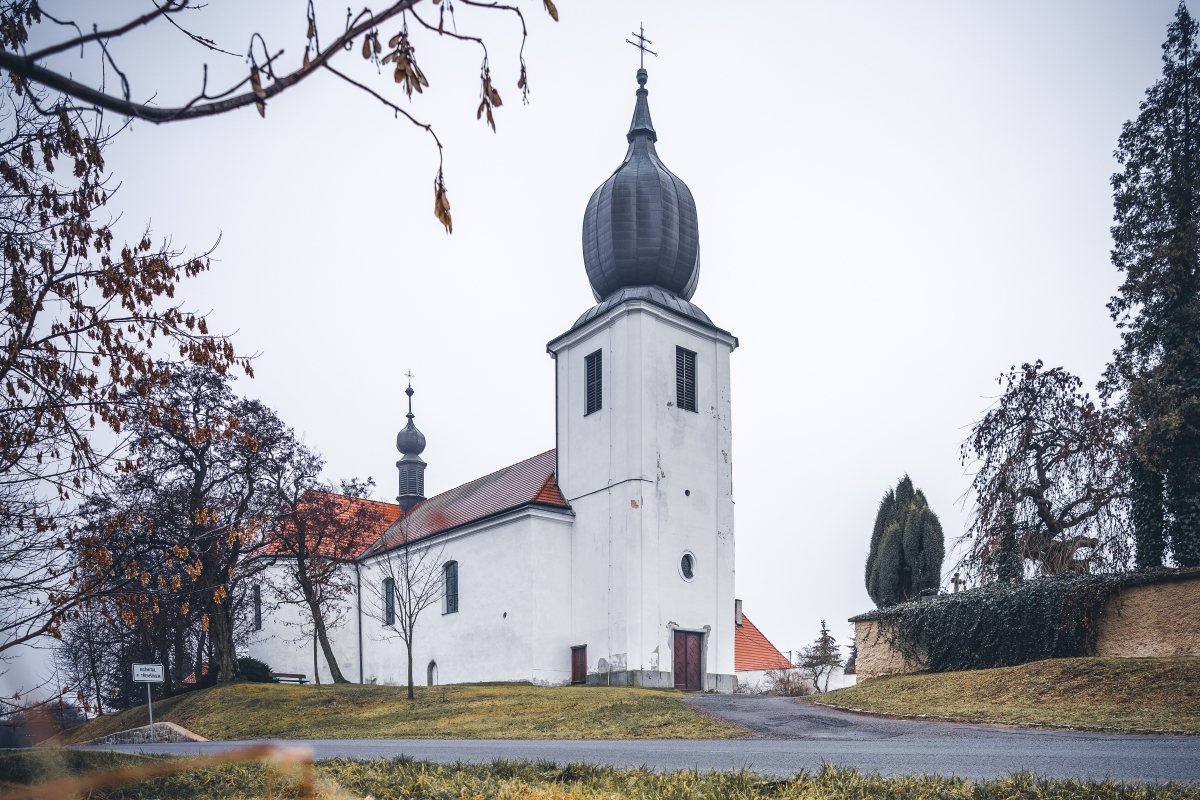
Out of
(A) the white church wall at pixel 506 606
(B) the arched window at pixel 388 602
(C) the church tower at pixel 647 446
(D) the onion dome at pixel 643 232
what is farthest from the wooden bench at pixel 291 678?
(D) the onion dome at pixel 643 232

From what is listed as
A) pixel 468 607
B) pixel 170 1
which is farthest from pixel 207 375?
pixel 170 1

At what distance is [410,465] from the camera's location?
50.3 meters

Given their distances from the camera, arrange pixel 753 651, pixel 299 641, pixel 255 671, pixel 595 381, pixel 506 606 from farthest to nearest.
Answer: pixel 299 641
pixel 753 651
pixel 255 671
pixel 595 381
pixel 506 606

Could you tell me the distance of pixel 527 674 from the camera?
97.3 feet

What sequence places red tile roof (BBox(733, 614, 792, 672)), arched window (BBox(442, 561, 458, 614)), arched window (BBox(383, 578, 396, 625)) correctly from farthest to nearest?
red tile roof (BBox(733, 614, 792, 672)) < arched window (BBox(383, 578, 396, 625)) < arched window (BBox(442, 561, 458, 614))

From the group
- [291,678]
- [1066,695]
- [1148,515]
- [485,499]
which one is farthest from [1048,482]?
[291,678]

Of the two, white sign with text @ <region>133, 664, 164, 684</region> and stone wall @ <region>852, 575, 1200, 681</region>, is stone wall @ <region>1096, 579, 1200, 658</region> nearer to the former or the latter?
stone wall @ <region>852, 575, 1200, 681</region>

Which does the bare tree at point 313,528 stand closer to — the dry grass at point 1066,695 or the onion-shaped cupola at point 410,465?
the onion-shaped cupola at point 410,465

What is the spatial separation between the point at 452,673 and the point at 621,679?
8.22 m

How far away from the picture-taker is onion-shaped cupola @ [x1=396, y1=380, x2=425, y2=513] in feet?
163

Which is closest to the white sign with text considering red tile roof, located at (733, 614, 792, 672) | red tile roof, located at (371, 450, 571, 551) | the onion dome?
red tile roof, located at (371, 450, 571, 551)

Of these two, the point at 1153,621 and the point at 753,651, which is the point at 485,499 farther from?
the point at 1153,621

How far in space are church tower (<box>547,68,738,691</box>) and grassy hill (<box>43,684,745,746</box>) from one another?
17.4 ft

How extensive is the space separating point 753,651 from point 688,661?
13.3 meters
